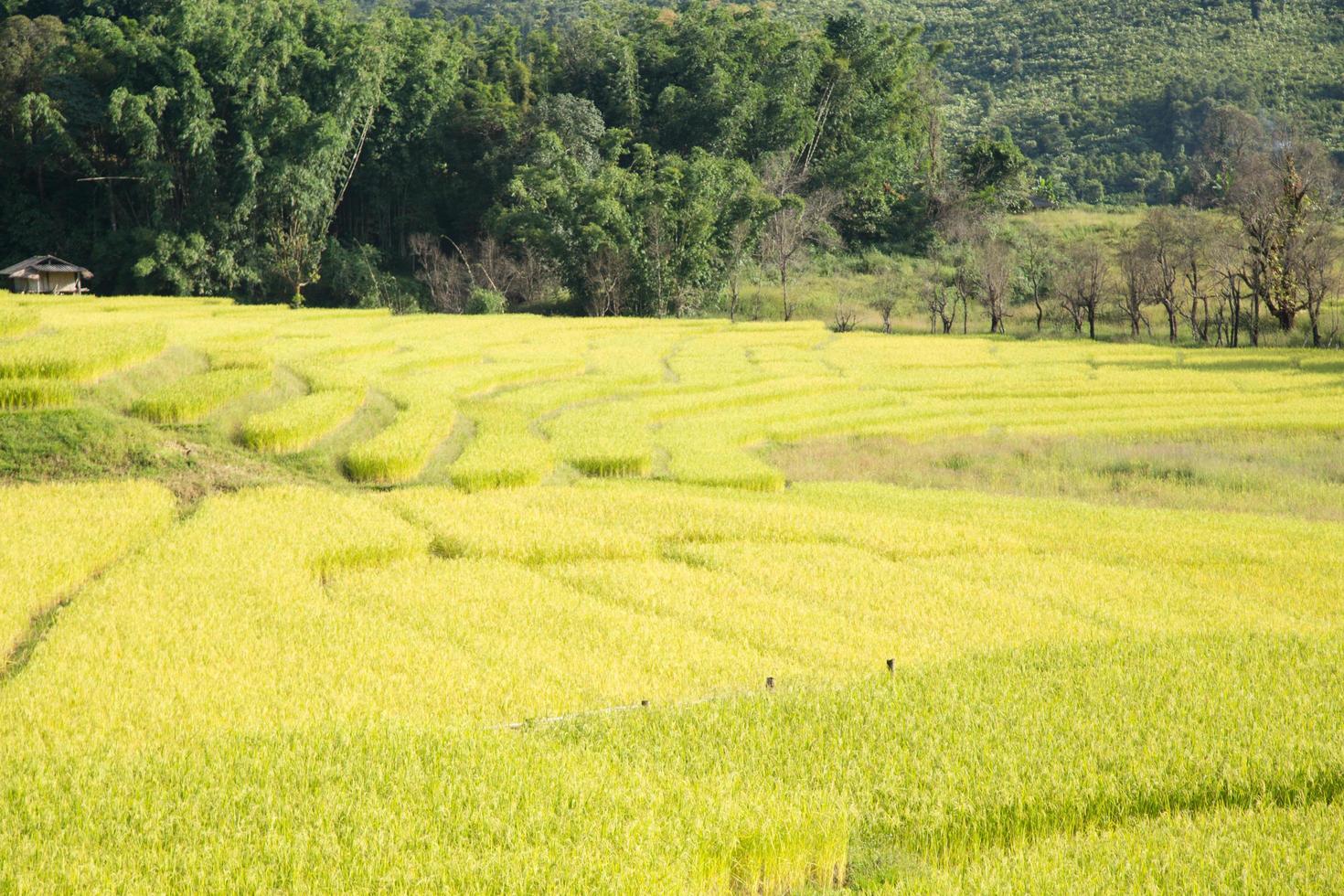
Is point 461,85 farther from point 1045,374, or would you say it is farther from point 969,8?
point 969,8

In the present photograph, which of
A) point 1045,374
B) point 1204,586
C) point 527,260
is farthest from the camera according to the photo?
point 527,260

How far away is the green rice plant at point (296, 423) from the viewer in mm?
14703

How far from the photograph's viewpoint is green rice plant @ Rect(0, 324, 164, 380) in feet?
45.7

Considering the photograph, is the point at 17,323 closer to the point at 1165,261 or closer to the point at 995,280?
the point at 995,280

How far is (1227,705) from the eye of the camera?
21.2ft

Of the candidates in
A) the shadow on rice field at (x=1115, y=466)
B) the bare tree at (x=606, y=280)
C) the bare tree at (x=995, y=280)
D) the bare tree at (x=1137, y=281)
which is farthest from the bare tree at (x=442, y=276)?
the shadow on rice field at (x=1115, y=466)

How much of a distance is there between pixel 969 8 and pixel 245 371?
115 metres

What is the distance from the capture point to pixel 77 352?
14867 millimetres

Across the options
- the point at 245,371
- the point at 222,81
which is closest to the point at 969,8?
the point at 222,81

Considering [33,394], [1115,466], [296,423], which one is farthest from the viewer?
[1115,466]

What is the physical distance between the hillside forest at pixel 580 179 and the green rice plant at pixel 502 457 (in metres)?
26.1

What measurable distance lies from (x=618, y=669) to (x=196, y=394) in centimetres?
1040

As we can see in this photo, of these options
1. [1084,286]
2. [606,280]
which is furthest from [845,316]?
[606,280]

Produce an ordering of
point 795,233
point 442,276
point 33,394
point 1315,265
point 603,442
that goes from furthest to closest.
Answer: point 795,233 → point 442,276 → point 1315,265 → point 603,442 → point 33,394
